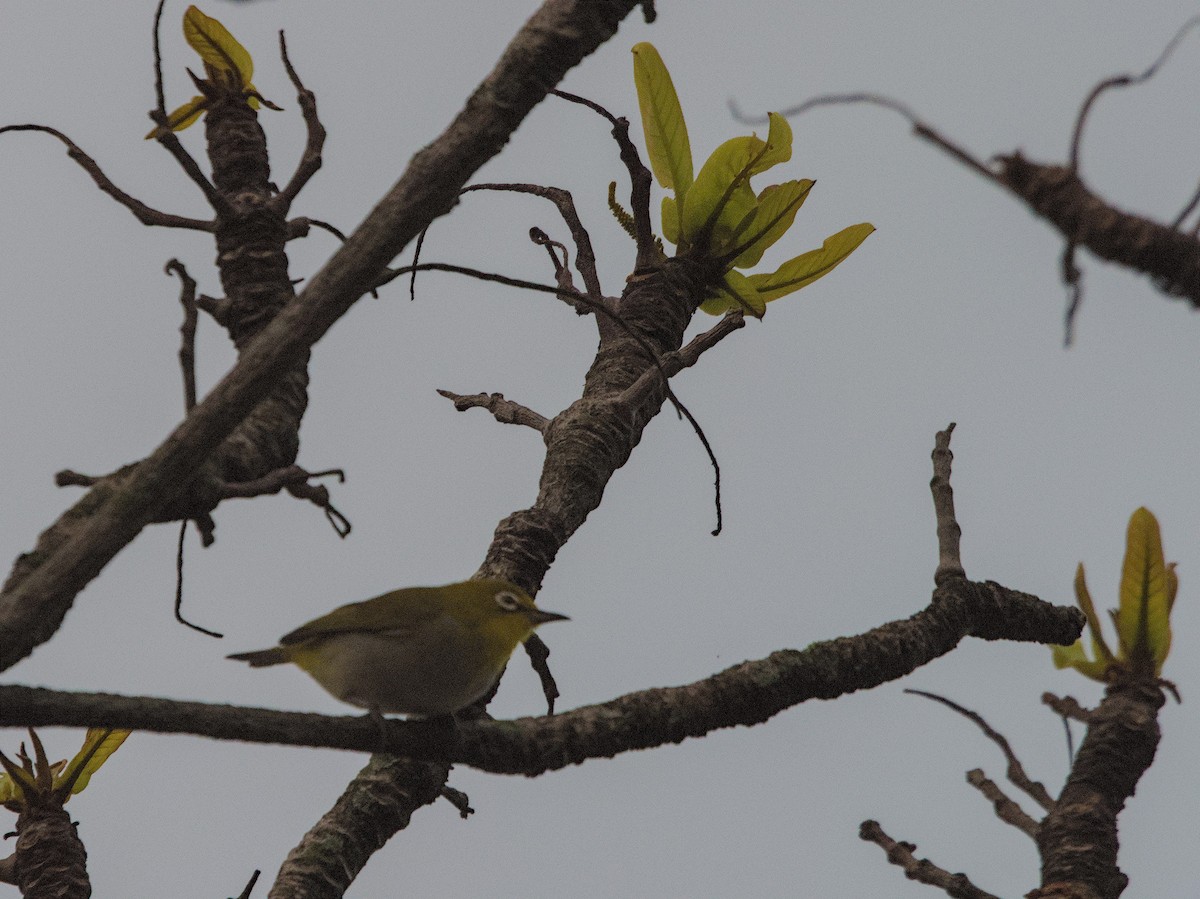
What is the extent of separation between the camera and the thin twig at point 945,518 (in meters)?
3.68

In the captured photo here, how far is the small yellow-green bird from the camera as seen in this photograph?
2889 mm

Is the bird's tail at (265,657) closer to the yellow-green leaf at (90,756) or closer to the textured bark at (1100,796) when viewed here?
the yellow-green leaf at (90,756)

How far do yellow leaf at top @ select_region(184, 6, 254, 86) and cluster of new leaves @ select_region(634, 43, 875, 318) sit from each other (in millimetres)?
1636

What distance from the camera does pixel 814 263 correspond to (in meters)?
5.09

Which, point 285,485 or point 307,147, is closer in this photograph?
point 285,485

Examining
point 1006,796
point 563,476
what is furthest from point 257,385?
point 1006,796

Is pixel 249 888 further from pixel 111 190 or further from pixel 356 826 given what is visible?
pixel 111 190

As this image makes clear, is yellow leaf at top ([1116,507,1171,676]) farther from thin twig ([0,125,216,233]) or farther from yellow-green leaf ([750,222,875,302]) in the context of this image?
thin twig ([0,125,216,233])

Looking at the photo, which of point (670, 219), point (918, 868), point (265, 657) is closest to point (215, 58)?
point (670, 219)

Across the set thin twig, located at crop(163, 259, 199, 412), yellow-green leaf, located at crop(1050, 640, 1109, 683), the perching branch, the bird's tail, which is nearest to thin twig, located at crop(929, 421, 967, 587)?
the perching branch

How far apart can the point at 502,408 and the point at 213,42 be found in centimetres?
173

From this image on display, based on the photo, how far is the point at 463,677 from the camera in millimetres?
2959

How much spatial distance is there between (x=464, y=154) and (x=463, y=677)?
1.25 m

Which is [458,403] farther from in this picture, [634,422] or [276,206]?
[276,206]
